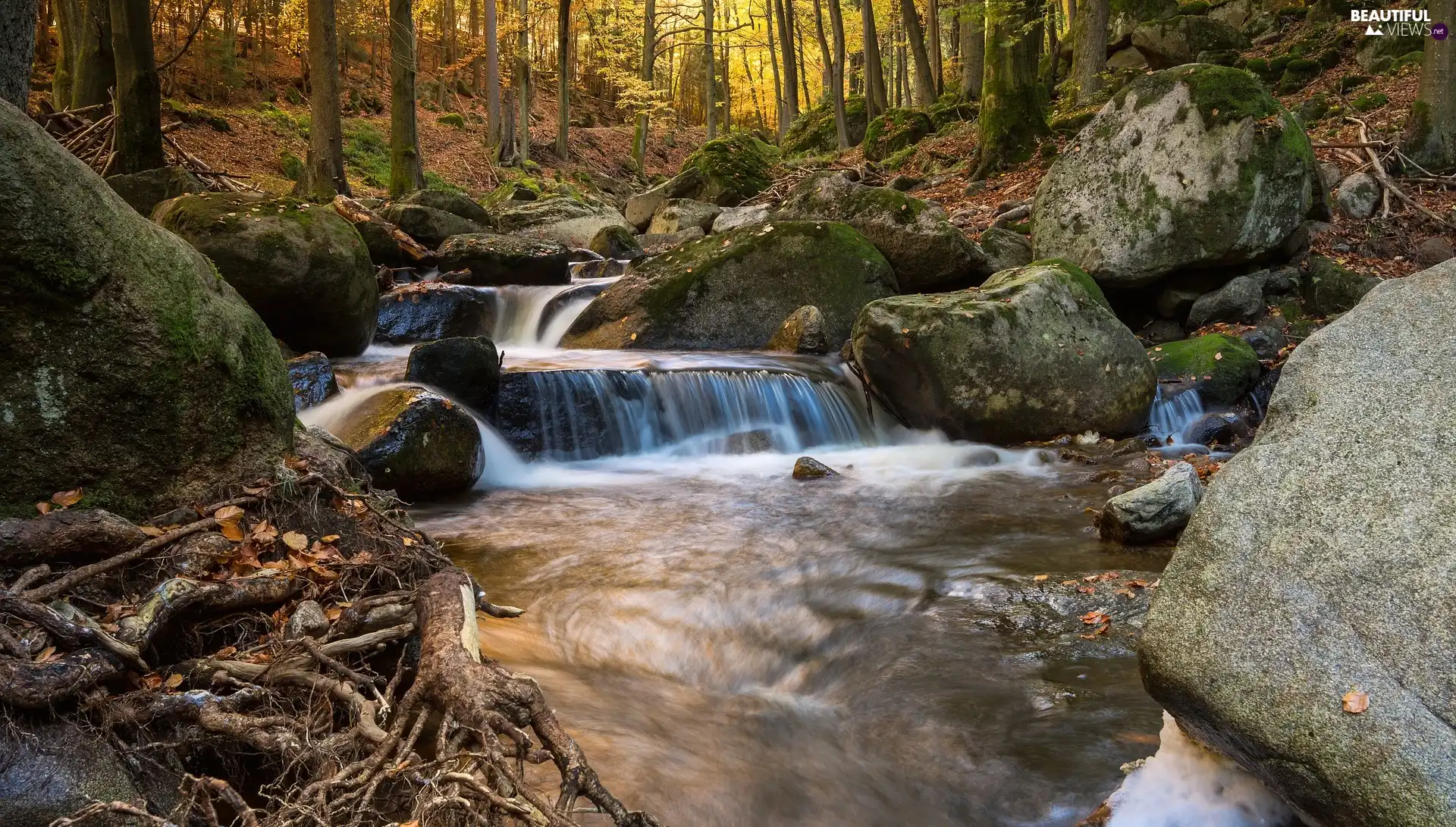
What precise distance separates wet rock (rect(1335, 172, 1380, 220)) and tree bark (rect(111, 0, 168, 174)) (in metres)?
15.7

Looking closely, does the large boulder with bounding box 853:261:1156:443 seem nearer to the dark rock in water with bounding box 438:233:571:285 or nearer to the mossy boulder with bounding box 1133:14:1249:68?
the dark rock in water with bounding box 438:233:571:285

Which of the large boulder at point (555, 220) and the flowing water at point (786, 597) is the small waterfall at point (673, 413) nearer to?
the flowing water at point (786, 597)

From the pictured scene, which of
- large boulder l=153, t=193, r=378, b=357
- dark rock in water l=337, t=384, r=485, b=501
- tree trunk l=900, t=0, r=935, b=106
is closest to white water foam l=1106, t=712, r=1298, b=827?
dark rock in water l=337, t=384, r=485, b=501

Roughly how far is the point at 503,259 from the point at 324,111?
439 cm

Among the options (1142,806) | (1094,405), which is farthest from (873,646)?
(1094,405)

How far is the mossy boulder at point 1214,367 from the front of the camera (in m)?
9.14

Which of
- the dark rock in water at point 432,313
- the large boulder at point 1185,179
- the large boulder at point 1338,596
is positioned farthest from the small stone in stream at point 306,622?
the large boulder at point 1185,179

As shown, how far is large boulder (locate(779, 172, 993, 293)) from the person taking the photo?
11508mm

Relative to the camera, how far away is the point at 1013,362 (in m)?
8.54

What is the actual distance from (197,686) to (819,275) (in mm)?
9375

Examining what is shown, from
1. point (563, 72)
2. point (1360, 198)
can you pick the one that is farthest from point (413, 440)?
point (563, 72)

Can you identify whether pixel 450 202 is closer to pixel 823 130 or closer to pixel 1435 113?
pixel 1435 113

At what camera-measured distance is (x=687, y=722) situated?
3.80 m

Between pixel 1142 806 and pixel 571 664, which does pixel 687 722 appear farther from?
pixel 1142 806
